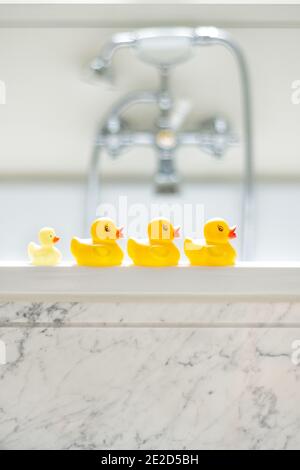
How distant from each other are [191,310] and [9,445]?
0.36 metres

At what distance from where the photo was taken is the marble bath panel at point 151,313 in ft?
3.08

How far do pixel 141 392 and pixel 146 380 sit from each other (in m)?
0.02

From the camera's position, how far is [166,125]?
1.50m

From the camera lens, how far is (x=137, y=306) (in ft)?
3.10

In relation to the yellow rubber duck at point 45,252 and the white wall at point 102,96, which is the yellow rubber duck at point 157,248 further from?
the white wall at point 102,96

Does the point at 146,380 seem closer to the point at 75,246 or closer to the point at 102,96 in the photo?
the point at 75,246

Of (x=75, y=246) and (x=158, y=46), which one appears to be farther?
(x=158, y=46)

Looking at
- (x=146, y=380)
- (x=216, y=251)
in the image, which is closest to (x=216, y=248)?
(x=216, y=251)

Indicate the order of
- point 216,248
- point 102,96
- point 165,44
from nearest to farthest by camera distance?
point 216,248, point 165,44, point 102,96

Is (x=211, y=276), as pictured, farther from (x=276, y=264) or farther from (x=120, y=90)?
(x=120, y=90)

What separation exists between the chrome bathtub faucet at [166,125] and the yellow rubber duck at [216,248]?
1.56 ft

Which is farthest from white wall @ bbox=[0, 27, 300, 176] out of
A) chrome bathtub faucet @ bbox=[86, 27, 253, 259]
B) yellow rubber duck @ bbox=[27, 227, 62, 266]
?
yellow rubber duck @ bbox=[27, 227, 62, 266]

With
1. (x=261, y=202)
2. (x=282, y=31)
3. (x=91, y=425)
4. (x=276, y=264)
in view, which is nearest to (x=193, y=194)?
(x=261, y=202)
